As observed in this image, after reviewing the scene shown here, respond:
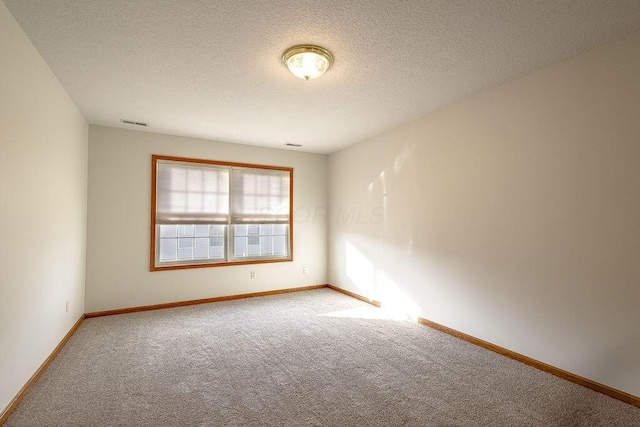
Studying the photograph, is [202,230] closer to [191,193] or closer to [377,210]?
[191,193]

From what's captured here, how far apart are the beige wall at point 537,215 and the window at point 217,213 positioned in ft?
7.37

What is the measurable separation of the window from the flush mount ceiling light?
2.92m

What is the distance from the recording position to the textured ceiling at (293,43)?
200 cm

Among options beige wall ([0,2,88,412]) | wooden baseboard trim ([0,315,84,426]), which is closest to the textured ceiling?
beige wall ([0,2,88,412])

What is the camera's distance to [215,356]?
2.95m

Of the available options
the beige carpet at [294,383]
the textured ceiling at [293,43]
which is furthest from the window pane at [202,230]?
the textured ceiling at [293,43]

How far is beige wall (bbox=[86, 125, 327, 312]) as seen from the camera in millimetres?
4246

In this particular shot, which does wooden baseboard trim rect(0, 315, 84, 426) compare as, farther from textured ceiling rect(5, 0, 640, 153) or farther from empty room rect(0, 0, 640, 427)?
textured ceiling rect(5, 0, 640, 153)

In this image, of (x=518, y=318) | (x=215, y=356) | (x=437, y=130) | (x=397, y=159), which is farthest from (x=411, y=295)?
(x=215, y=356)

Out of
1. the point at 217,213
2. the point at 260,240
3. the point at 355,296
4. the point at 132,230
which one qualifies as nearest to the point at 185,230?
the point at 217,213

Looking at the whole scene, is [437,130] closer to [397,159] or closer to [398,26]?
[397,159]

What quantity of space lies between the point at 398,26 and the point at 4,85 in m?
2.65

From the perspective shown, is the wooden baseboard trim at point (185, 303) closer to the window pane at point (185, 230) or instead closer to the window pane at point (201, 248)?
the window pane at point (201, 248)

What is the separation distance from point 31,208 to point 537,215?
4.25 meters
